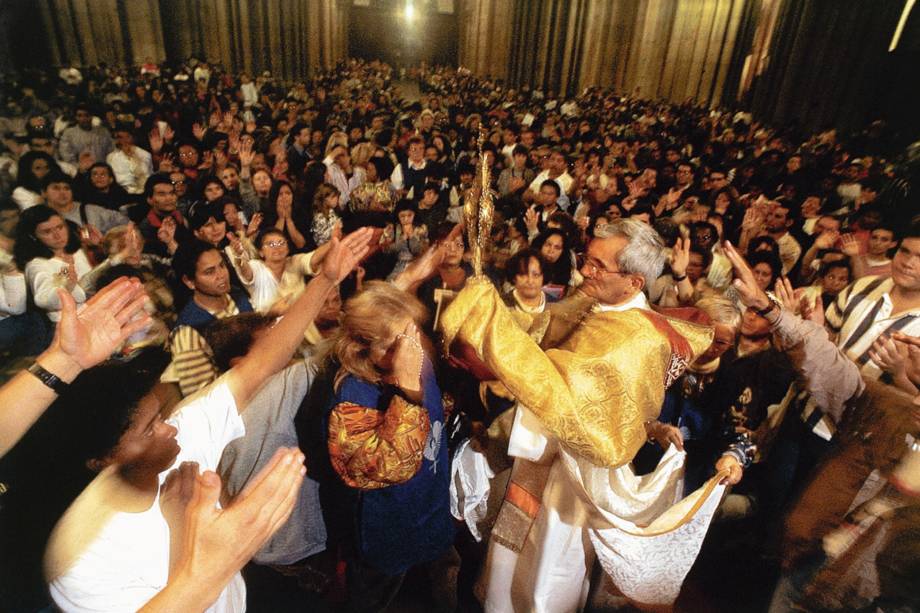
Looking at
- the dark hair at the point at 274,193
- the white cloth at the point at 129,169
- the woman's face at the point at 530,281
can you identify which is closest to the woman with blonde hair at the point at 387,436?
the woman's face at the point at 530,281

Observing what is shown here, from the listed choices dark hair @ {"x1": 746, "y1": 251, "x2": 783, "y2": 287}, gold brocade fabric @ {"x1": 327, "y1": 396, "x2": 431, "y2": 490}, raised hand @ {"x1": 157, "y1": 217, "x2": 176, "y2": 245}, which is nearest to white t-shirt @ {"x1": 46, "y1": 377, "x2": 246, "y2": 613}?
gold brocade fabric @ {"x1": 327, "y1": 396, "x2": 431, "y2": 490}

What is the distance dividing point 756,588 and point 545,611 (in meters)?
1.48

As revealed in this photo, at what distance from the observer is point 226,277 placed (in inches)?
106

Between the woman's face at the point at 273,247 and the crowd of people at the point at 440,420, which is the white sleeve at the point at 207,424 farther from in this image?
the woman's face at the point at 273,247

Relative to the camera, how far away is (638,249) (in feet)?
6.15

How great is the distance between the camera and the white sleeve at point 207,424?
152 centimetres

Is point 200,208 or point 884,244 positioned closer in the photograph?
point 884,244

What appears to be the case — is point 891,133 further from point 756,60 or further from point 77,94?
point 77,94

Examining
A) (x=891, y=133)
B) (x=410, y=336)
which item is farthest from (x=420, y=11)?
(x=410, y=336)

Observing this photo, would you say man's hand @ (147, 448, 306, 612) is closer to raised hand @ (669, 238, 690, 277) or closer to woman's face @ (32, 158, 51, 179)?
raised hand @ (669, 238, 690, 277)

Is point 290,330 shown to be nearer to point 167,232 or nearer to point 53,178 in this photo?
point 167,232

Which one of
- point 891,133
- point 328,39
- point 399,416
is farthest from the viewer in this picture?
point 328,39

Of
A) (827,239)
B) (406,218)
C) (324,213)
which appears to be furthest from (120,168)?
(827,239)

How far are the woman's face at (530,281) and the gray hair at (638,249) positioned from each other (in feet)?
3.49
